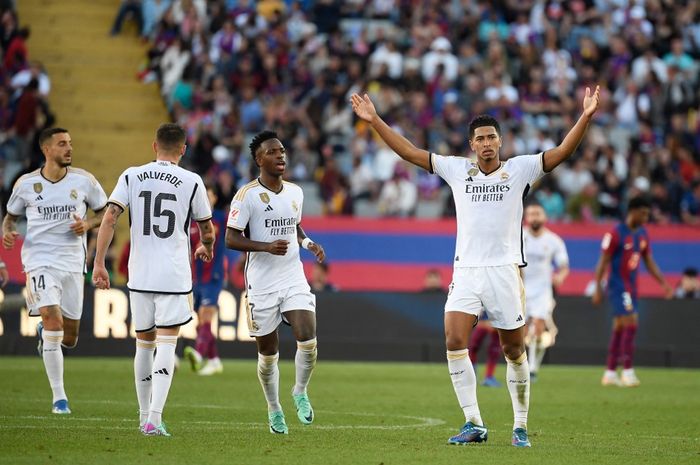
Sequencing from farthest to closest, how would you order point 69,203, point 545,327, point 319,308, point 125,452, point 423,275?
point 423,275, point 319,308, point 545,327, point 69,203, point 125,452

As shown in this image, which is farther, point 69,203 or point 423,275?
point 423,275

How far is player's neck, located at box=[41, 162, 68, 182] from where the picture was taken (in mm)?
14500

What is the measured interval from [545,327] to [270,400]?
971cm

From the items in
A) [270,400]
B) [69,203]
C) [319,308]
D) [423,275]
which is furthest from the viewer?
[423,275]

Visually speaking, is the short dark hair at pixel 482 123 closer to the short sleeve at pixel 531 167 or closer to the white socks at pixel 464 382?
the short sleeve at pixel 531 167

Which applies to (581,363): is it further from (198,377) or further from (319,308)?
(198,377)

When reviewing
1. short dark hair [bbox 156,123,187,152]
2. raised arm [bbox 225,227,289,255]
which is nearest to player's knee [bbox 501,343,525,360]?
raised arm [bbox 225,227,289,255]

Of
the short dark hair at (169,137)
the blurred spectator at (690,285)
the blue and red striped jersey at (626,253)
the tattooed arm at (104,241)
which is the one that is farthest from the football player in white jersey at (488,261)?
the blurred spectator at (690,285)

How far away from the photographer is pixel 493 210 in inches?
464

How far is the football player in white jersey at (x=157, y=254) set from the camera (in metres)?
12.0

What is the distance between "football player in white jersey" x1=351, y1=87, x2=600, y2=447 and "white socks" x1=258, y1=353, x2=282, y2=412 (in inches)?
66.7

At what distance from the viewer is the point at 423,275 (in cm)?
2744

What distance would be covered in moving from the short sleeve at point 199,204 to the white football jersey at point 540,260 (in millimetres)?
9415

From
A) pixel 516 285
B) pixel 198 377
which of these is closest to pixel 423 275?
pixel 198 377
